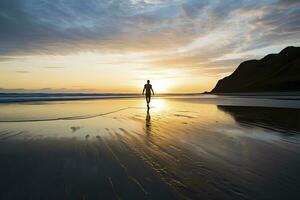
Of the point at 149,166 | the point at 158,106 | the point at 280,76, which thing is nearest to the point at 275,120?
the point at 149,166

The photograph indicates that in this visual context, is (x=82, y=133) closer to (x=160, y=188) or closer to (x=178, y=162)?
(x=178, y=162)

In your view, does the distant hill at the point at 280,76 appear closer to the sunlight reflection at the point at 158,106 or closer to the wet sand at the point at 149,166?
the sunlight reflection at the point at 158,106

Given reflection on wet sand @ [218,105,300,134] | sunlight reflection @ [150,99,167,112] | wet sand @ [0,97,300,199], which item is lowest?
sunlight reflection @ [150,99,167,112]

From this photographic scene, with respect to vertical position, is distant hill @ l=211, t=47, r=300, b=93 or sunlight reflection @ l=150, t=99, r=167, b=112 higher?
distant hill @ l=211, t=47, r=300, b=93

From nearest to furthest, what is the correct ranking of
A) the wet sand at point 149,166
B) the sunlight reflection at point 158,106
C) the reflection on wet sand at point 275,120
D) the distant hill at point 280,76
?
the wet sand at point 149,166 → the reflection on wet sand at point 275,120 → the sunlight reflection at point 158,106 → the distant hill at point 280,76

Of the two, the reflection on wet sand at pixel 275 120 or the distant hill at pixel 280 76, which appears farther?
the distant hill at pixel 280 76

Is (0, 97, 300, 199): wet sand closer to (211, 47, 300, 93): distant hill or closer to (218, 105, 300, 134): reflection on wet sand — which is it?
(218, 105, 300, 134): reflection on wet sand

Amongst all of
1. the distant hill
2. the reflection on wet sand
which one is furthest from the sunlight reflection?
the distant hill

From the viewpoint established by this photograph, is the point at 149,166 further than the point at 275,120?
No

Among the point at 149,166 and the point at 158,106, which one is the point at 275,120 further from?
the point at 158,106

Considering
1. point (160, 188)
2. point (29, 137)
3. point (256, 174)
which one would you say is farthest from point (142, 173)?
point (29, 137)

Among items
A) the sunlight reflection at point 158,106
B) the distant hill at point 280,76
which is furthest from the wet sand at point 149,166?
the distant hill at point 280,76

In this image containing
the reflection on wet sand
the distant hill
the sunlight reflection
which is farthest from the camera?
the distant hill

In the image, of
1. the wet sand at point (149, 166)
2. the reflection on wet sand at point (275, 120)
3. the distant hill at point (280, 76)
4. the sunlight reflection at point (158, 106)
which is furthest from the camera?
the distant hill at point (280, 76)
